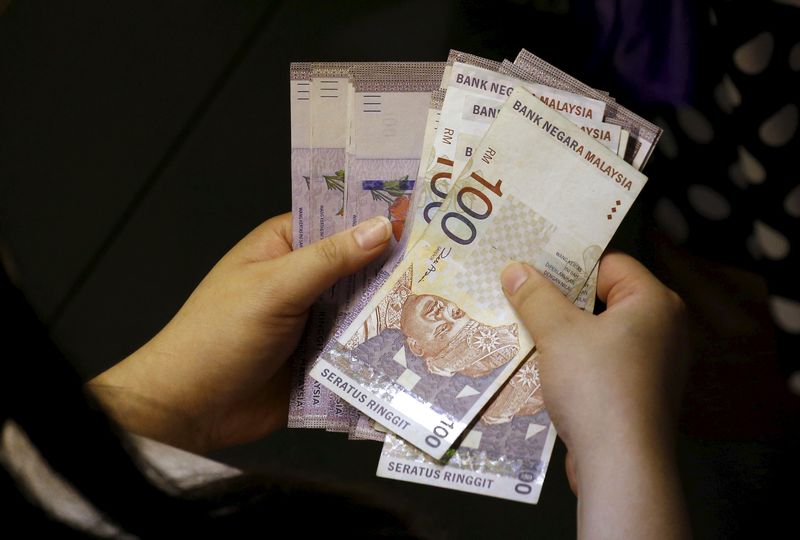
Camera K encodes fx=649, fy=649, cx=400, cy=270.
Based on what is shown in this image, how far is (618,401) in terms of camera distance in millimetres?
831

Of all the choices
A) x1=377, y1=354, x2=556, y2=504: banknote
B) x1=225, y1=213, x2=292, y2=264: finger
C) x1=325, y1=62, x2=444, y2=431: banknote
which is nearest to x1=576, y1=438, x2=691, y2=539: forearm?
x1=377, y1=354, x2=556, y2=504: banknote

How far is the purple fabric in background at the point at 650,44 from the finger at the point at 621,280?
38cm

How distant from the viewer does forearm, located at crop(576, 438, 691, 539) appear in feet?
2.67

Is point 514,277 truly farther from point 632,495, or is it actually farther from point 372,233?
point 632,495

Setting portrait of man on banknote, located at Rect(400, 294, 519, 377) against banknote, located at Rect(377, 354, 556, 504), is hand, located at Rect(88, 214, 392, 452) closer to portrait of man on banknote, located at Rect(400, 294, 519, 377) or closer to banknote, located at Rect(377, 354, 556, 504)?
portrait of man on banknote, located at Rect(400, 294, 519, 377)

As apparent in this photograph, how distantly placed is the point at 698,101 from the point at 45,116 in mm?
1262

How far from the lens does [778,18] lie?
960 mm

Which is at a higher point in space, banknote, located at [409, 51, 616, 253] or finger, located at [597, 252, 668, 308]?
banknote, located at [409, 51, 616, 253]

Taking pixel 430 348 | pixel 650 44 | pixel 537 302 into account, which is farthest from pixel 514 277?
pixel 650 44

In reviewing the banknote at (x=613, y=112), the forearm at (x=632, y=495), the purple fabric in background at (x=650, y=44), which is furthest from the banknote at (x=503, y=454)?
the purple fabric in background at (x=650, y=44)

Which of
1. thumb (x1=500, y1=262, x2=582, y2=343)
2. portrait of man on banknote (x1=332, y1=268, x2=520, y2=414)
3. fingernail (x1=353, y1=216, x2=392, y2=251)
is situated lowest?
portrait of man on banknote (x1=332, y1=268, x2=520, y2=414)

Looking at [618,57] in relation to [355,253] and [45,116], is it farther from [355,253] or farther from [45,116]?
[45,116]

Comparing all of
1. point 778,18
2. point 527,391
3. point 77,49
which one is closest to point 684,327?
point 527,391

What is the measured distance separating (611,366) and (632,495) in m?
0.16
